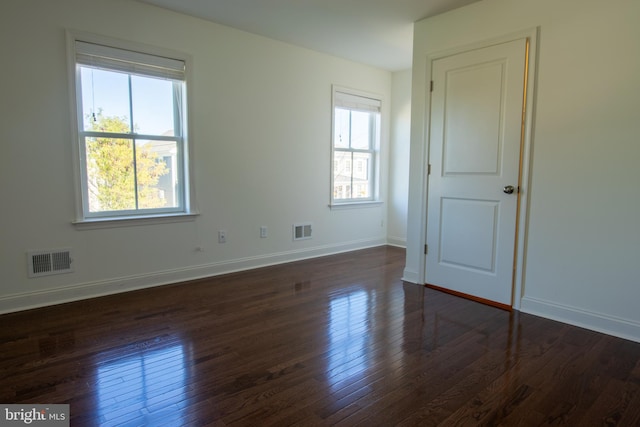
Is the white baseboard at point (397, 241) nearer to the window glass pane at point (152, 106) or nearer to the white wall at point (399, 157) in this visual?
the white wall at point (399, 157)

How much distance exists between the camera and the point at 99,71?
3277 millimetres

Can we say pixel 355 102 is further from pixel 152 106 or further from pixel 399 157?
pixel 152 106

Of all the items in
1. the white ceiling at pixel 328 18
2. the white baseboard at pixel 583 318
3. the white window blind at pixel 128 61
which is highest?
the white ceiling at pixel 328 18

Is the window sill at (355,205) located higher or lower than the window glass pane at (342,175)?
lower

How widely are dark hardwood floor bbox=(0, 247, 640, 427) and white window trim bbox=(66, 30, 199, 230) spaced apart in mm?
677

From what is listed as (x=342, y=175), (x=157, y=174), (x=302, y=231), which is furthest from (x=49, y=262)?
(x=342, y=175)

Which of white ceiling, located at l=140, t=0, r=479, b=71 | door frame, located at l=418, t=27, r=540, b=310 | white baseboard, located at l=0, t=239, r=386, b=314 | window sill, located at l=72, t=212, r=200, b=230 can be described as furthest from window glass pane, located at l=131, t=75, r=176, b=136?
door frame, located at l=418, t=27, r=540, b=310

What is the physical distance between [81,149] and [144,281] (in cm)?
129

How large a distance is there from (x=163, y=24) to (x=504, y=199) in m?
3.37

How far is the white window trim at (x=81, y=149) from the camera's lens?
3.11m

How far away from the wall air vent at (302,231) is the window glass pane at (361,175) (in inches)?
37.1

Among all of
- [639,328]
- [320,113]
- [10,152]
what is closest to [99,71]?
[10,152]

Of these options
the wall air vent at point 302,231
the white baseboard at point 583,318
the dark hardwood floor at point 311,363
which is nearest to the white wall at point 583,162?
the white baseboard at point 583,318

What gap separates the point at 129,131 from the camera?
11.3ft
